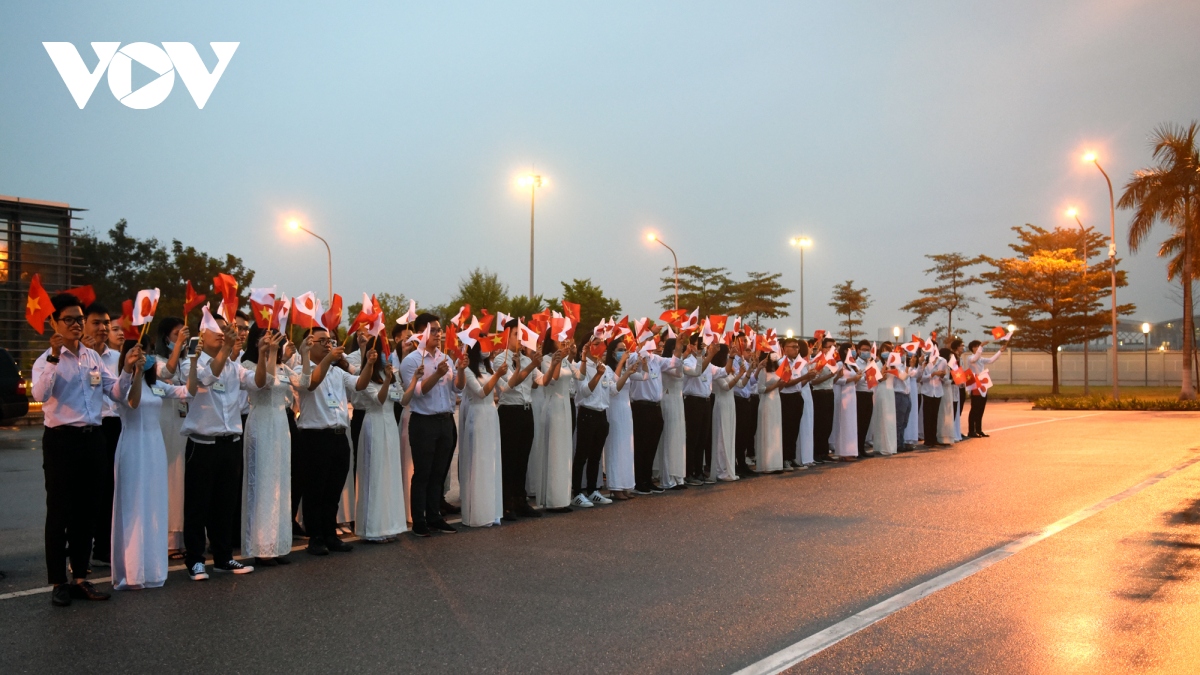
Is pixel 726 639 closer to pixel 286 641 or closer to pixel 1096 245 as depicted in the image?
pixel 286 641

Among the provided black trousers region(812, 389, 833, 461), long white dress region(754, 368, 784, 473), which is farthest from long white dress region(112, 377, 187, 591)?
black trousers region(812, 389, 833, 461)

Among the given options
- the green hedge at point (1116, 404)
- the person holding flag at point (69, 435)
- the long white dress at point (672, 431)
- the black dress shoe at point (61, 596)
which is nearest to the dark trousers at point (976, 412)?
the long white dress at point (672, 431)

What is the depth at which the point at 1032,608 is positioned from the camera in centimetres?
624

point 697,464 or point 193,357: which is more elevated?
point 193,357

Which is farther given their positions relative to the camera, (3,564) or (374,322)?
(374,322)

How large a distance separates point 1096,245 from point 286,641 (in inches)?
1997

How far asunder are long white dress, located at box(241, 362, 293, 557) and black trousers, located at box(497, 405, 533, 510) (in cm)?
281

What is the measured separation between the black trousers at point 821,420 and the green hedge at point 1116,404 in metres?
19.1

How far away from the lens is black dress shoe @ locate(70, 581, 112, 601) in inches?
260

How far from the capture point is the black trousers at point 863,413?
17.4 metres

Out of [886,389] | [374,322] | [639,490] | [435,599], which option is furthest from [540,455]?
[886,389]

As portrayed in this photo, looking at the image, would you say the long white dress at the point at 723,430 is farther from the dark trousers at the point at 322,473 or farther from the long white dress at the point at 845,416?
the dark trousers at the point at 322,473

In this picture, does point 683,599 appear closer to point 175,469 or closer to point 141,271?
point 175,469

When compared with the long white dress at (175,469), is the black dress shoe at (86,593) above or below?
below
